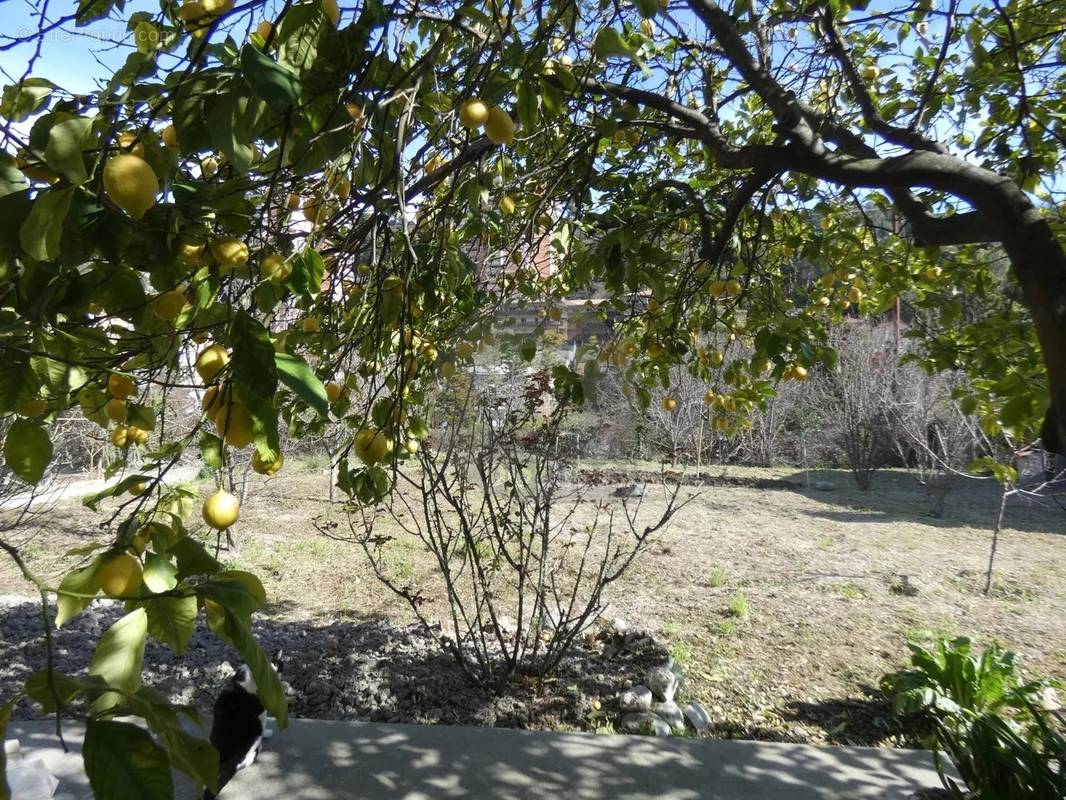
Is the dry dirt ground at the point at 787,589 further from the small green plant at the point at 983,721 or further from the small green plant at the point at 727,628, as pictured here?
the small green plant at the point at 983,721

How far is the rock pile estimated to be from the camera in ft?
9.64

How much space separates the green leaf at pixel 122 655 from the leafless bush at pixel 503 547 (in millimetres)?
1631

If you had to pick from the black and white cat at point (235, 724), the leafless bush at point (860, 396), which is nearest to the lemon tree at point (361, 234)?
the black and white cat at point (235, 724)

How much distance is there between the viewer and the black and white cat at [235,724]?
2111 mm

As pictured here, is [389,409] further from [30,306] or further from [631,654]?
[631,654]

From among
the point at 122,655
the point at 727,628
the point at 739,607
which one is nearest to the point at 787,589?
the point at 739,607

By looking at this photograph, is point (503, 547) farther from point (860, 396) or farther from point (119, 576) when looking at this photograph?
point (860, 396)

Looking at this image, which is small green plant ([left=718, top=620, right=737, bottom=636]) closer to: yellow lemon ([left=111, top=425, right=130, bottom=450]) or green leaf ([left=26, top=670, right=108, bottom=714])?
yellow lemon ([left=111, top=425, right=130, bottom=450])

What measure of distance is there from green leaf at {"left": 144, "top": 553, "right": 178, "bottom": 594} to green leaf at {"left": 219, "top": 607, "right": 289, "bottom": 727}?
15cm

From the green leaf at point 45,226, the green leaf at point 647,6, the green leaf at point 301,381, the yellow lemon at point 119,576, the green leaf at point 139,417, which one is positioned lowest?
the yellow lemon at point 119,576

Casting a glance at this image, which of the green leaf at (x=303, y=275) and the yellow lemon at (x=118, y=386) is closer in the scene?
the green leaf at (x=303, y=275)

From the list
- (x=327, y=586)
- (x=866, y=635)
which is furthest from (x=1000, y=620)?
(x=327, y=586)

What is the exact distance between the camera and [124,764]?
0.48 metres

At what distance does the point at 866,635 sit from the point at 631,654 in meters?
1.62
